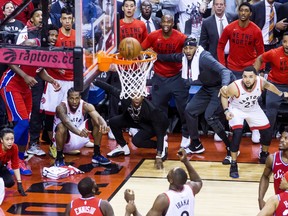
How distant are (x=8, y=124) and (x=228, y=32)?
129 inches

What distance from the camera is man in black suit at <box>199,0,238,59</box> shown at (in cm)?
1174

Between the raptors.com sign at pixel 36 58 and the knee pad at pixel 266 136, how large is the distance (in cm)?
393

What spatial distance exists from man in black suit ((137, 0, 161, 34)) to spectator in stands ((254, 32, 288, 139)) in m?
1.77

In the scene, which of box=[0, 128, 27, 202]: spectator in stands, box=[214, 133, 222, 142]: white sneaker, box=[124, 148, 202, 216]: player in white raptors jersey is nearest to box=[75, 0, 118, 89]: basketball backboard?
box=[124, 148, 202, 216]: player in white raptors jersey

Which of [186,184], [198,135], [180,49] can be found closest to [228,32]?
[180,49]

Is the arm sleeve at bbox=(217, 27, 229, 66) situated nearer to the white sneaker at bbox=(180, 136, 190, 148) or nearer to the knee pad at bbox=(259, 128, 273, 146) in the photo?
the white sneaker at bbox=(180, 136, 190, 148)

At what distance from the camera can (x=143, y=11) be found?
1218cm

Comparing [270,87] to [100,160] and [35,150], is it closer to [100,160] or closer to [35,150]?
[100,160]

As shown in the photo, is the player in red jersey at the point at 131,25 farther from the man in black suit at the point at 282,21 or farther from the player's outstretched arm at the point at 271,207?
the player's outstretched arm at the point at 271,207

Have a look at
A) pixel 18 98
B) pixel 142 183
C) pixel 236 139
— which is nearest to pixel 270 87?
pixel 236 139

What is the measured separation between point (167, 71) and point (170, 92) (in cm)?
28

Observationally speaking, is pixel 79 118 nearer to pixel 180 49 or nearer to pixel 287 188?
pixel 180 49

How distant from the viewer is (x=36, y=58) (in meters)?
7.65

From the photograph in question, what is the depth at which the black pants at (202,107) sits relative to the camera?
438 inches
